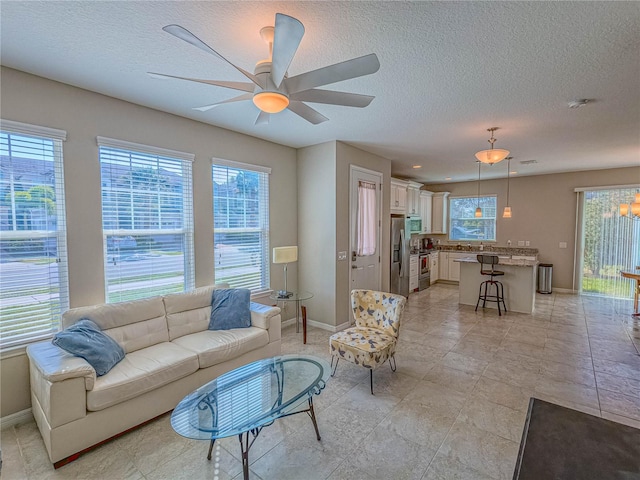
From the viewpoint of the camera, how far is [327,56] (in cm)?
219

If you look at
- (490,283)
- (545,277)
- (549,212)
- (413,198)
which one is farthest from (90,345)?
(549,212)

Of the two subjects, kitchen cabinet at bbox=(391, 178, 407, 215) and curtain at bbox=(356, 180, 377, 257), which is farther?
kitchen cabinet at bbox=(391, 178, 407, 215)

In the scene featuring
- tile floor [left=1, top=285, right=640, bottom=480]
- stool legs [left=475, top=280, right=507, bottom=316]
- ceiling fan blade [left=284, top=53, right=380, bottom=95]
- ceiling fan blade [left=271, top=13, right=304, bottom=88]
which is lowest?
tile floor [left=1, top=285, right=640, bottom=480]

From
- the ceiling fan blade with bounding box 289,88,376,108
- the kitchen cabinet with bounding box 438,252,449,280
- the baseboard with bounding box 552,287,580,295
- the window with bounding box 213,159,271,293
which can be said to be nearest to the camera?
the ceiling fan blade with bounding box 289,88,376,108

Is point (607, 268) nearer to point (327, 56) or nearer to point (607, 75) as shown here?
point (607, 75)

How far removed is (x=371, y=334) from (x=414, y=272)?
14.3 feet

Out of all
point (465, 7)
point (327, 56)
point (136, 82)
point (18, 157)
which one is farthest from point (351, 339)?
point (18, 157)

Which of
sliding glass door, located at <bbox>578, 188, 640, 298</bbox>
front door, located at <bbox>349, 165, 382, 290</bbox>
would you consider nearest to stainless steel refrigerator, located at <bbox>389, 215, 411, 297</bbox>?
front door, located at <bbox>349, 165, 382, 290</bbox>

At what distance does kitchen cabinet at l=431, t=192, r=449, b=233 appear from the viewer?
841cm

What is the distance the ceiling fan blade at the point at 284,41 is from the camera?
1.30 meters

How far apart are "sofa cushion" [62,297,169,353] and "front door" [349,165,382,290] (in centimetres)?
272

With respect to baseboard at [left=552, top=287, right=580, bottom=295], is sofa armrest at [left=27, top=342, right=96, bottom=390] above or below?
above

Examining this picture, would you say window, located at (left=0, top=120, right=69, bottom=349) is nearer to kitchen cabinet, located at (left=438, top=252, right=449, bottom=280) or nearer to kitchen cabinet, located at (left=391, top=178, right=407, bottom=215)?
kitchen cabinet, located at (left=391, top=178, right=407, bottom=215)

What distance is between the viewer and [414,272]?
7176 millimetres
